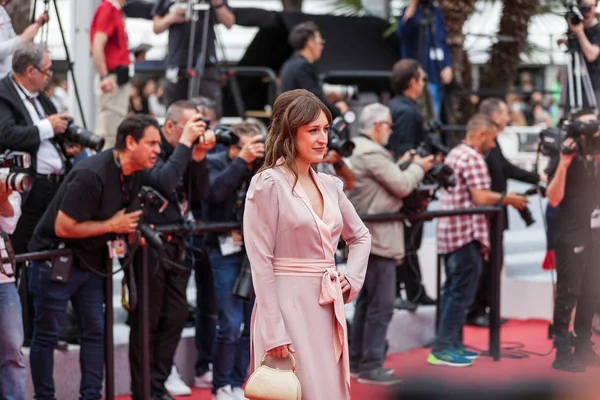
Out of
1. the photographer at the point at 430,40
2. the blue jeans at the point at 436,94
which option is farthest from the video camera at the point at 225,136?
the blue jeans at the point at 436,94

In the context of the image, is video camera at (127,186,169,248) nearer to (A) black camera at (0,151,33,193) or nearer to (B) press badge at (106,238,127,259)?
(B) press badge at (106,238,127,259)

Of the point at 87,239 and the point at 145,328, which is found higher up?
the point at 87,239

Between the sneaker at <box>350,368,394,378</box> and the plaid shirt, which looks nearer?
the sneaker at <box>350,368,394,378</box>

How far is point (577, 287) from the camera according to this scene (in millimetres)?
8453

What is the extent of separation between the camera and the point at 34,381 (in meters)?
6.44

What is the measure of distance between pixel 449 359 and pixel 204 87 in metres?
3.00

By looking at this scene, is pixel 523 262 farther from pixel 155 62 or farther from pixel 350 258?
pixel 350 258

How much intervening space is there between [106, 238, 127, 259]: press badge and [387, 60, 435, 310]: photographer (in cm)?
317

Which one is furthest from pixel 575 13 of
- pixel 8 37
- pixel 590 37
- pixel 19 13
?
pixel 8 37

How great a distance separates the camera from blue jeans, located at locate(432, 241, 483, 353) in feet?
28.3

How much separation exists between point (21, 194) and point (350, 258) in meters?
2.37

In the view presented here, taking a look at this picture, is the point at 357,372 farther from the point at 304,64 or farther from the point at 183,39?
the point at 183,39

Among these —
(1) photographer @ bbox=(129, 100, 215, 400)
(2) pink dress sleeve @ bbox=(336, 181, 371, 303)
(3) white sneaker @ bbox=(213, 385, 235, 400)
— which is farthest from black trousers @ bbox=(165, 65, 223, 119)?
(2) pink dress sleeve @ bbox=(336, 181, 371, 303)

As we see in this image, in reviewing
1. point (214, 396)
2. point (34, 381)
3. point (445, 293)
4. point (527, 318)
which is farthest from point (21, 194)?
point (527, 318)
